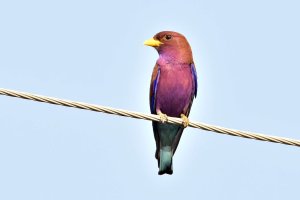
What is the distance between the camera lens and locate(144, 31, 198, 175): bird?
8.81 metres

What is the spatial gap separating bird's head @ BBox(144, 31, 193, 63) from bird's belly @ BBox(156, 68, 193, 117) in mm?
170

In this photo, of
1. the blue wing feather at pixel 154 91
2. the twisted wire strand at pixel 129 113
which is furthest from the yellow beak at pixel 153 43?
the twisted wire strand at pixel 129 113

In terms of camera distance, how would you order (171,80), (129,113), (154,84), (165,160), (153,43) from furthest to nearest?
(165,160) < (153,43) < (154,84) < (171,80) < (129,113)

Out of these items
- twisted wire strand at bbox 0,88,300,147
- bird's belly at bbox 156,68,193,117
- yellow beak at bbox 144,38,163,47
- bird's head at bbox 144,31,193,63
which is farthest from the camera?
yellow beak at bbox 144,38,163,47

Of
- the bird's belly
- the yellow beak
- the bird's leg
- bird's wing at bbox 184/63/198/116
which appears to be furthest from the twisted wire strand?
the yellow beak

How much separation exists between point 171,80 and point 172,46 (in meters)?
0.44

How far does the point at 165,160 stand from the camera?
9234 mm

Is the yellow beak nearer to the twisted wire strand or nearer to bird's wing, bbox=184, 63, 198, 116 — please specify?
bird's wing, bbox=184, 63, 198, 116

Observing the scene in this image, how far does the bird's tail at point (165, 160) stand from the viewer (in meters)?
→ 9.19

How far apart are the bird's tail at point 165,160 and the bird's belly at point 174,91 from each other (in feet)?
1.86

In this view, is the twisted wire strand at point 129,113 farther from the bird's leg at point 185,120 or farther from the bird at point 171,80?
the bird at point 171,80

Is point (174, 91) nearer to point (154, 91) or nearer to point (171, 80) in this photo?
point (171, 80)

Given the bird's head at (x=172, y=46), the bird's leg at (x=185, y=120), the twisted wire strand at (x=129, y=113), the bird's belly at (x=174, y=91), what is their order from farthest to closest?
the bird's head at (x=172, y=46) < the bird's belly at (x=174, y=91) < the bird's leg at (x=185, y=120) < the twisted wire strand at (x=129, y=113)

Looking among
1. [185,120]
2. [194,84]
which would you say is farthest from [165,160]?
[185,120]
